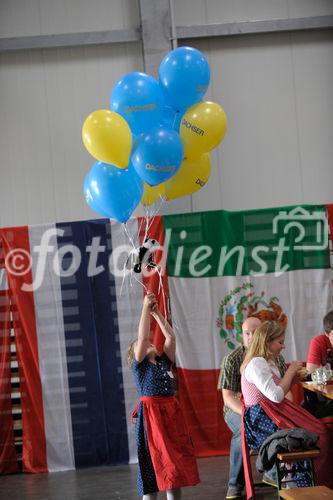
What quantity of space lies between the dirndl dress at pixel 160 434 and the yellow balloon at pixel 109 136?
1.22m

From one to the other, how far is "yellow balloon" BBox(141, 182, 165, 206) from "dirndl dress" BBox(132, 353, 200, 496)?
1.18 metres

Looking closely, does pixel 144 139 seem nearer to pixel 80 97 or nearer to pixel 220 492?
pixel 220 492

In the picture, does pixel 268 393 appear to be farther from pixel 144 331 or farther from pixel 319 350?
pixel 319 350

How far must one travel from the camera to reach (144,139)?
4746 mm

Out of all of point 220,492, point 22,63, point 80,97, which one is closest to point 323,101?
point 80,97

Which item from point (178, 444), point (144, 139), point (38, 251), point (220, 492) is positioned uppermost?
point (144, 139)

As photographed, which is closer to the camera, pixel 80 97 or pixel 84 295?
pixel 84 295

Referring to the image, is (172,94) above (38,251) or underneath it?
above

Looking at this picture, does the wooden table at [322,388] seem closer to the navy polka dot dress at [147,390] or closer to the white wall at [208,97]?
the navy polka dot dress at [147,390]

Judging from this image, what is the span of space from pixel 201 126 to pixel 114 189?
67 centimetres

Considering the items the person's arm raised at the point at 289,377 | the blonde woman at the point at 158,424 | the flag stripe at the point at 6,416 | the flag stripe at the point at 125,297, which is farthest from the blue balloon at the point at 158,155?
the flag stripe at the point at 6,416

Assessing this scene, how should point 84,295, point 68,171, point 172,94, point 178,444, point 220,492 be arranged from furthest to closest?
point 68,171 < point 84,295 < point 220,492 < point 172,94 < point 178,444

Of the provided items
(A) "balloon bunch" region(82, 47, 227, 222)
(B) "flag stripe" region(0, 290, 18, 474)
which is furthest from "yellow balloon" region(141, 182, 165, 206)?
(B) "flag stripe" region(0, 290, 18, 474)

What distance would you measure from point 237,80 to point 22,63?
2.15m
